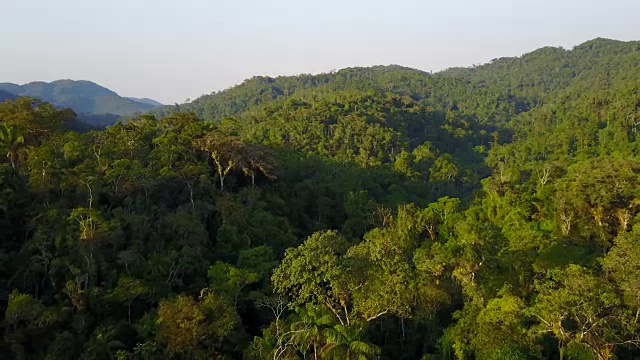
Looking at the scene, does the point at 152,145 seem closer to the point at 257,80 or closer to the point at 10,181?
the point at 10,181

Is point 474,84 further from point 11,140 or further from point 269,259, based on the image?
point 11,140

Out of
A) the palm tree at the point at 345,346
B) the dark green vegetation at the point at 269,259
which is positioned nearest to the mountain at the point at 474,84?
the dark green vegetation at the point at 269,259

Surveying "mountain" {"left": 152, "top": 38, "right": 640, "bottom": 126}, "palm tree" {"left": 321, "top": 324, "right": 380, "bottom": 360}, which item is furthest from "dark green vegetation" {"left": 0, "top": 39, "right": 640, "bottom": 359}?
"mountain" {"left": 152, "top": 38, "right": 640, "bottom": 126}

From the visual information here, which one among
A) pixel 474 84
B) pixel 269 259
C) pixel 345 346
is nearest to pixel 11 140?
pixel 269 259

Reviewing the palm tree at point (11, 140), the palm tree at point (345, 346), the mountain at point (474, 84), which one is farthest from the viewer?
the mountain at point (474, 84)

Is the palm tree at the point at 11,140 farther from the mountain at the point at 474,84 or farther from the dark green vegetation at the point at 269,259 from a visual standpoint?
the mountain at the point at 474,84

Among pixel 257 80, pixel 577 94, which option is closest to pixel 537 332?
pixel 577 94

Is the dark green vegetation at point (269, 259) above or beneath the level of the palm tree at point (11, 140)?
beneath
